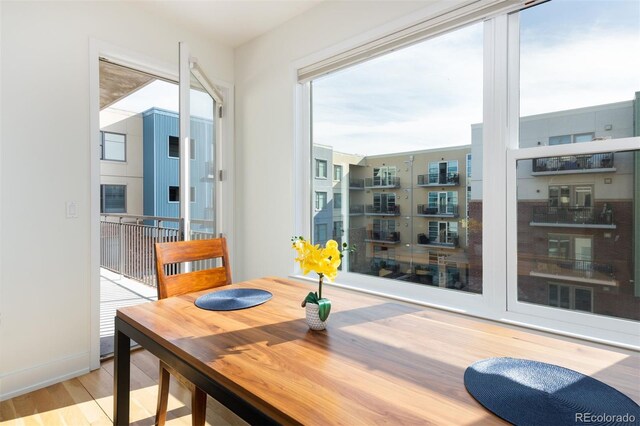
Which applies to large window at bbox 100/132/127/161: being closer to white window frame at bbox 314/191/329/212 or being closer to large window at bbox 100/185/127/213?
large window at bbox 100/185/127/213

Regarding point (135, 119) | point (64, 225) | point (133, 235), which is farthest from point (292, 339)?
point (135, 119)

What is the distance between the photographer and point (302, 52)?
2.74m

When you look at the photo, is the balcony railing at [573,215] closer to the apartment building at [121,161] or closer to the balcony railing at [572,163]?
the balcony railing at [572,163]

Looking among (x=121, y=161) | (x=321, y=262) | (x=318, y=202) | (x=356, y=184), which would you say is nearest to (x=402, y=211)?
(x=356, y=184)

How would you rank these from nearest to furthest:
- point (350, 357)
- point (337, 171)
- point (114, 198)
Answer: point (350, 357) → point (337, 171) → point (114, 198)

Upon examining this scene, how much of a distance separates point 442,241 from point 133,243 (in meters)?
4.37

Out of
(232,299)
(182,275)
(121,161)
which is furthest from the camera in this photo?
(121,161)

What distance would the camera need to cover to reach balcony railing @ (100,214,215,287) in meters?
4.62

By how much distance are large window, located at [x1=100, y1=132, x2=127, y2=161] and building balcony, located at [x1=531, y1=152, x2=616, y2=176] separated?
279 inches

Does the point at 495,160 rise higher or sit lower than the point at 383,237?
higher

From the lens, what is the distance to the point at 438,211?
2.12 m

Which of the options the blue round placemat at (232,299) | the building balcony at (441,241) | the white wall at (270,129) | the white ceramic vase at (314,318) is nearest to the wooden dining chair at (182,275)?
the blue round placemat at (232,299)

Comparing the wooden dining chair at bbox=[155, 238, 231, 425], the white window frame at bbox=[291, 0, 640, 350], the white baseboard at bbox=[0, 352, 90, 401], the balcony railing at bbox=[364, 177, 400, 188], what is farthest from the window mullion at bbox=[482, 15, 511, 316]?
the white baseboard at bbox=[0, 352, 90, 401]

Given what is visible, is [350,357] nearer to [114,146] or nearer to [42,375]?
[42,375]
